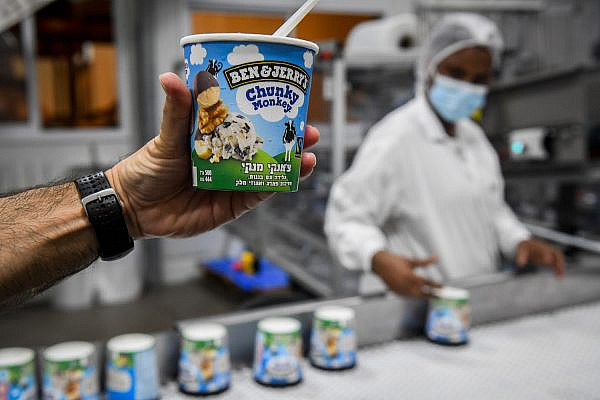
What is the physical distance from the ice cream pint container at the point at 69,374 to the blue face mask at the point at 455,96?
1.60 metres

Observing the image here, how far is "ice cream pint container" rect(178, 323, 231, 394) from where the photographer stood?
104 cm

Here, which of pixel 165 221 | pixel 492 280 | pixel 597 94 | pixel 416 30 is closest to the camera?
pixel 165 221

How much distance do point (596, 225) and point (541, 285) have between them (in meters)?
1.65

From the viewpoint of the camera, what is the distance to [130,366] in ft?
3.23

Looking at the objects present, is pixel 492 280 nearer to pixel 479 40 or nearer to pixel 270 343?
pixel 270 343

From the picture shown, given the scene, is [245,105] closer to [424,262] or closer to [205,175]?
[205,175]

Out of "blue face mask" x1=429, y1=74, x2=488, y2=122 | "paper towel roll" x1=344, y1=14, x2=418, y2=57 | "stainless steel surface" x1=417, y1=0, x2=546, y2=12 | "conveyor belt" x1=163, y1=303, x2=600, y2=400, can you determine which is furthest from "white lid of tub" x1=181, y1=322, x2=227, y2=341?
"stainless steel surface" x1=417, y1=0, x2=546, y2=12

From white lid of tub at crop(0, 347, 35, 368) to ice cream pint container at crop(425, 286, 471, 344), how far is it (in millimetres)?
887

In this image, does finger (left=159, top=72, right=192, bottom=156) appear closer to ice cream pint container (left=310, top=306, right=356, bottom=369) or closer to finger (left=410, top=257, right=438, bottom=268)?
ice cream pint container (left=310, top=306, right=356, bottom=369)

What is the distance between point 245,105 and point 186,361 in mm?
624

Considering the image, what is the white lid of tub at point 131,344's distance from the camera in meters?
0.99

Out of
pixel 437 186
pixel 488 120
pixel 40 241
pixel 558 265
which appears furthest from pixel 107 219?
pixel 488 120

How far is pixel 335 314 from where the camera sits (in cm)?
117

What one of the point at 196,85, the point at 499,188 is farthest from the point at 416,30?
the point at 196,85
